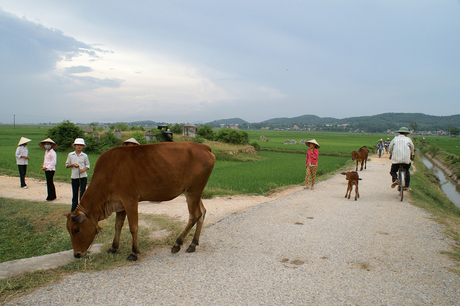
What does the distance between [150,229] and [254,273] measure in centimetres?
278

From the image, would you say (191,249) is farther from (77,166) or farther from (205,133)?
(205,133)

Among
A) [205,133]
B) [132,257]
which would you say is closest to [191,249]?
[132,257]

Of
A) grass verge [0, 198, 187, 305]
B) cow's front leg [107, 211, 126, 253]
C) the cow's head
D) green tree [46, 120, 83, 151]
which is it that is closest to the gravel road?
grass verge [0, 198, 187, 305]

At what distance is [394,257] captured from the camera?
448 cm

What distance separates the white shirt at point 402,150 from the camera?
831 cm

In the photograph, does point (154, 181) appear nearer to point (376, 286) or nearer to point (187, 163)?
point (187, 163)

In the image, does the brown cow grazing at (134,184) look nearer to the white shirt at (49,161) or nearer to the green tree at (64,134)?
the white shirt at (49,161)

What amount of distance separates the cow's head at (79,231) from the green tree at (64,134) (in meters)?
26.3

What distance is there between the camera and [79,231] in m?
3.96

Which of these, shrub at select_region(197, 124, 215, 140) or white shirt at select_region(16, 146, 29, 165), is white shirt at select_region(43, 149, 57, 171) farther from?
shrub at select_region(197, 124, 215, 140)

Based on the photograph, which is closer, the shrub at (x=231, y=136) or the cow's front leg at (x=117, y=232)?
the cow's front leg at (x=117, y=232)

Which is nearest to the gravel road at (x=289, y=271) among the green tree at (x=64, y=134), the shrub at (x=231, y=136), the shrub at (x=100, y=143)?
the shrub at (x=100, y=143)

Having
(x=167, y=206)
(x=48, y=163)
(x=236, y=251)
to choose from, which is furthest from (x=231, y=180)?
(x=236, y=251)

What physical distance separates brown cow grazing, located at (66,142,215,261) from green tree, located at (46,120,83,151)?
26.2 meters
